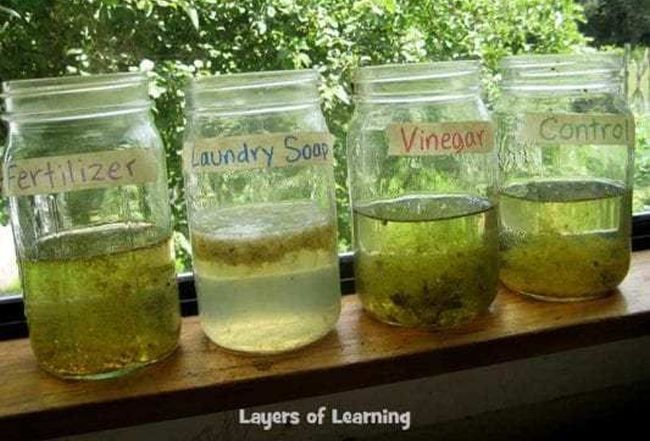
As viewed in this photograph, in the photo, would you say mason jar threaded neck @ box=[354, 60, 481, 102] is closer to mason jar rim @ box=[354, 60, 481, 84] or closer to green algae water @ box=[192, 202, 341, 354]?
mason jar rim @ box=[354, 60, 481, 84]

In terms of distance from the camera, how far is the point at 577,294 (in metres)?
0.67

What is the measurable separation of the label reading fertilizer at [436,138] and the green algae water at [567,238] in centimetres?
9

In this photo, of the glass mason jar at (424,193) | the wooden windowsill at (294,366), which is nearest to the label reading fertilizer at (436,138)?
the glass mason jar at (424,193)

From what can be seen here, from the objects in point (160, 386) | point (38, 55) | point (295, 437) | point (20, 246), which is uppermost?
point (38, 55)

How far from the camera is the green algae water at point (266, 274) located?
579 mm

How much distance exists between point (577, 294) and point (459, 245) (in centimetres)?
14

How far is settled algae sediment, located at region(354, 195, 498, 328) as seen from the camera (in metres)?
0.61

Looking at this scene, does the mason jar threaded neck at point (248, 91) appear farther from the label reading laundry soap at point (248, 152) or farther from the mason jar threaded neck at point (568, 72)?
the mason jar threaded neck at point (568, 72)

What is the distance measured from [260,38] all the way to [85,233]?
0.94 ft

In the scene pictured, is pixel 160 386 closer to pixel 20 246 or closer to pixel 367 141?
pixel 20 246

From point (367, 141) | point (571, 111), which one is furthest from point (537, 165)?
point (367, 141)

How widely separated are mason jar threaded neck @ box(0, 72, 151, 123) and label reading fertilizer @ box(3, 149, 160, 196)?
0.10 ft

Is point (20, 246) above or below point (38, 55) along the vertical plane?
below

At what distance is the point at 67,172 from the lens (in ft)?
1.82
